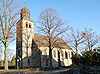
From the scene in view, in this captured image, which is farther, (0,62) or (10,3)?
(0,62)

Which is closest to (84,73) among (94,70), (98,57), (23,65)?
(94,70)

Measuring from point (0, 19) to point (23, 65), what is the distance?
1769 cm

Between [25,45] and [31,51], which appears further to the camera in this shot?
[31,51]

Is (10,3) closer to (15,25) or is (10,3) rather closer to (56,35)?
(15,25)

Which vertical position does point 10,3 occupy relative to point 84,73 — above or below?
above

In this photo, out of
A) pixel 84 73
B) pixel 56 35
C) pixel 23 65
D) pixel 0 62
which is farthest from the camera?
pixel 0 62

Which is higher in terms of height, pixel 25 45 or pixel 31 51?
pixel 25 45

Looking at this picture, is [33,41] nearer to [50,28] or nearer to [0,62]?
[50,28]

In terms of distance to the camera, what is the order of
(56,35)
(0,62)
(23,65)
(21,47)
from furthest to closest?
(0,62), (21,47), (23,65), (56,35)

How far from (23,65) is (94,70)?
26.9 metres

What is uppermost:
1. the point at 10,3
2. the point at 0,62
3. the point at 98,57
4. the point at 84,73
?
the point at 10,3

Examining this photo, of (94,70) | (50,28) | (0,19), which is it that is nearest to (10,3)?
(0,19)

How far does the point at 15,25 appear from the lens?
18.7 m

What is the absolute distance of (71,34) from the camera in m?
26.3
